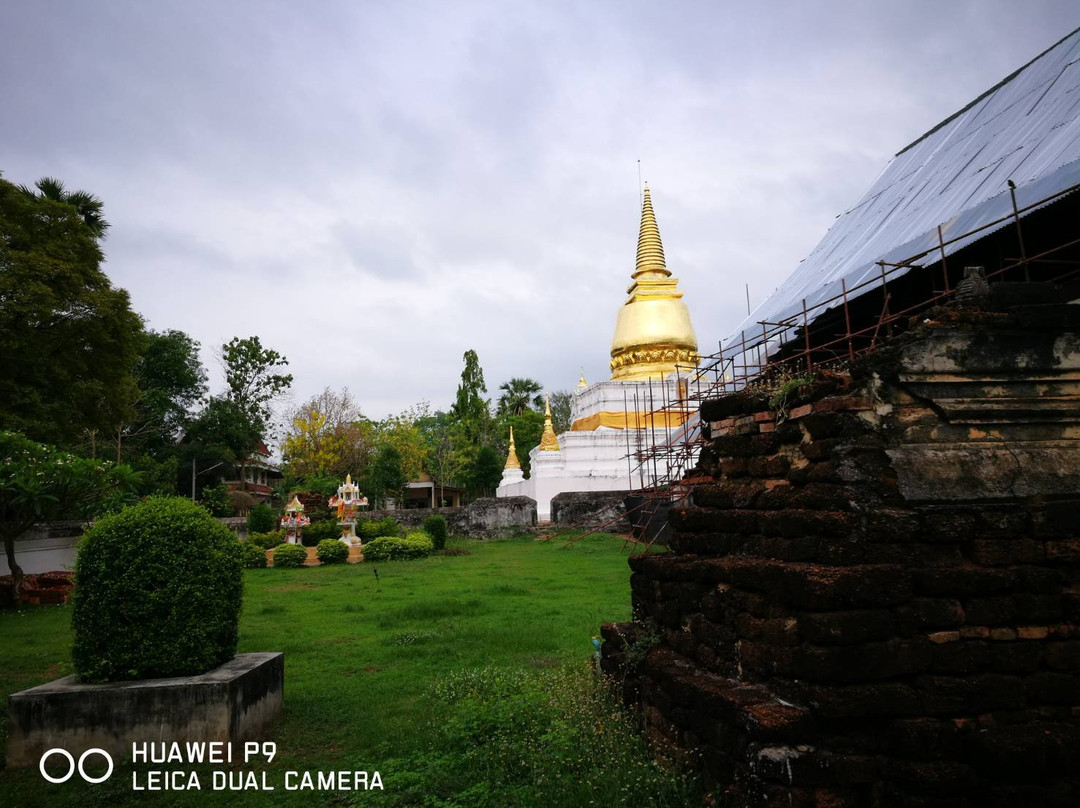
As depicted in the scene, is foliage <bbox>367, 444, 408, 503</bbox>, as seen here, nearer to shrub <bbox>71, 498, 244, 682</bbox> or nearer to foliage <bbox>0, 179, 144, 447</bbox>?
foliage <bbox>0, 179, 144, 447</bbox>

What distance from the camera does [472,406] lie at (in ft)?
169

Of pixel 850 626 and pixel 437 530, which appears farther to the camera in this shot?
pixel 437 530

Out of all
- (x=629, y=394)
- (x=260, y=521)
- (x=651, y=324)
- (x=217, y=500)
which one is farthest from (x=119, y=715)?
(x=651, y=324)

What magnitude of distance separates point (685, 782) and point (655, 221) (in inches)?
1262

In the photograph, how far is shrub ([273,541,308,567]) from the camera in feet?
61.8

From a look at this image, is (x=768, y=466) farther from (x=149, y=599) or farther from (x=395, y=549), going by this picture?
(x=395, y=549)

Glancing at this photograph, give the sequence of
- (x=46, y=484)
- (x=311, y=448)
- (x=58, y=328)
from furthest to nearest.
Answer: (x=311, y=448), (x=58, y=328), (x=46, y=484)

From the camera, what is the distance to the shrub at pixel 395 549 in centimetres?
1944

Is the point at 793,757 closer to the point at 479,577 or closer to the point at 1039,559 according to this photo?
the point at 1039,559

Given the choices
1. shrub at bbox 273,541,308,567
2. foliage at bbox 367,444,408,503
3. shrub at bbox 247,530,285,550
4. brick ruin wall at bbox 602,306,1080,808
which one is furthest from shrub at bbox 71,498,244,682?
foliage at bbox 367,444,408,503

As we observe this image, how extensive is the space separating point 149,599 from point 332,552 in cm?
1486

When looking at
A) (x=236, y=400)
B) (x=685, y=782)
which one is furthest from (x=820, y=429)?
(x=236, y=400)

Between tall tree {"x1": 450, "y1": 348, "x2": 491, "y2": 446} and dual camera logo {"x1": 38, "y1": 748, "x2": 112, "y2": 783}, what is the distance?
43.5 metres

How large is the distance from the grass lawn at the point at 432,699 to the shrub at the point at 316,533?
9.36 m
